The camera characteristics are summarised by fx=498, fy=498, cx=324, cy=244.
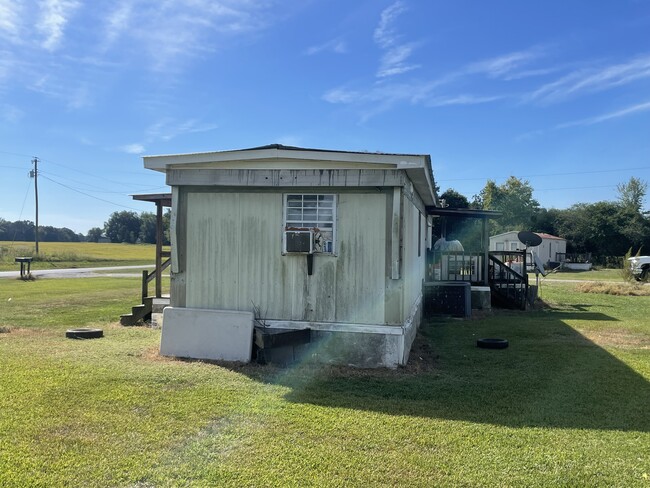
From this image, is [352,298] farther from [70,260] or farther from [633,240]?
[633,240]

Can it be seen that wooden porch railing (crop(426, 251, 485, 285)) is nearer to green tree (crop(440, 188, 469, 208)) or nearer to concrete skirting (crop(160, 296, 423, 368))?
concrete skirting (crop(160, 296, 423, 368))

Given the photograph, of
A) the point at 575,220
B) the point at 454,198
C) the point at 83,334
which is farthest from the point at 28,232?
the point at 83,334

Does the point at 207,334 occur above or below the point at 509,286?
below

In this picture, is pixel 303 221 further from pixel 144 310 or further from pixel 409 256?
pixel 144 310

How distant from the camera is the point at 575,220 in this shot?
43531 mm

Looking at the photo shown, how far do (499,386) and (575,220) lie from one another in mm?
43296

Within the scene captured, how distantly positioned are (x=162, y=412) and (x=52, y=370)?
2.02m

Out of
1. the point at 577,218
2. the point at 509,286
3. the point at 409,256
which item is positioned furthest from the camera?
the point at 577,218

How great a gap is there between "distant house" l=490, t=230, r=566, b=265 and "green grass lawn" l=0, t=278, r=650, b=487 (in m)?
27.1

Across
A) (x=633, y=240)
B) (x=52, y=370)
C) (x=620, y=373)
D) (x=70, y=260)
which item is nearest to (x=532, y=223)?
(x=633, y=240)

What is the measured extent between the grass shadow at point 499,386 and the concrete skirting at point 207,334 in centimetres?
66

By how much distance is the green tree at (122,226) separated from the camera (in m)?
86.8

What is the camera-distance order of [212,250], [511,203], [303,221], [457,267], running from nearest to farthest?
[303,221], [212,250], [457,267], [511,203]

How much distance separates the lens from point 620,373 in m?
5.86
